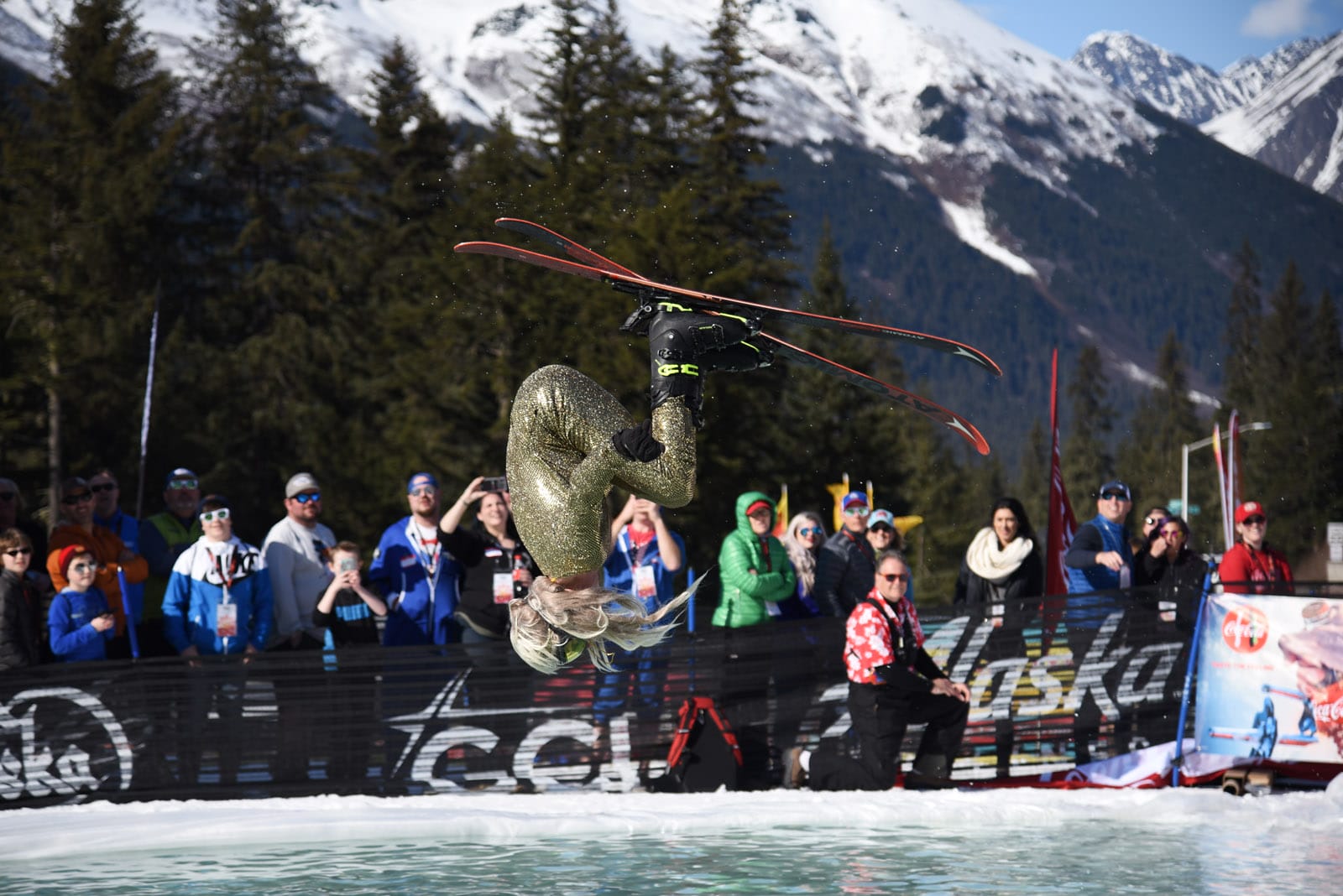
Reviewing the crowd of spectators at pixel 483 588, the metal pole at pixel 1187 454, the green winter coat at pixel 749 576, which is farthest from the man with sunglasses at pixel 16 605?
the metal pole at pixel 1187 454

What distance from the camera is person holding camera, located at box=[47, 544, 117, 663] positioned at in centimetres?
811

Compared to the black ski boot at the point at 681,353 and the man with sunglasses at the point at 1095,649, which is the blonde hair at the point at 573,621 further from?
the man with sunglasses at the point at 1095,649

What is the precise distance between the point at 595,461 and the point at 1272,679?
5021 mm

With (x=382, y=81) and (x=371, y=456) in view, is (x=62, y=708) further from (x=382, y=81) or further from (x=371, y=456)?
(x=382, y=81)

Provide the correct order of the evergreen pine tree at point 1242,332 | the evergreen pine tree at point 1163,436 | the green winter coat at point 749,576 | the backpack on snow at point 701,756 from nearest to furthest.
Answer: the backpack on snow at point 701,756, the green winter coat at point 749,576, the evergreen pine tree at point 1242,332, the evergreen pine tree at point 1163,436

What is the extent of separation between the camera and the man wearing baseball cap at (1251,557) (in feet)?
29.1

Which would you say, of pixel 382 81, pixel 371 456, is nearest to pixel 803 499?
pixel 371 456

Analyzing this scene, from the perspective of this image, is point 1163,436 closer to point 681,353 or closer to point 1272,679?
point 1272,679

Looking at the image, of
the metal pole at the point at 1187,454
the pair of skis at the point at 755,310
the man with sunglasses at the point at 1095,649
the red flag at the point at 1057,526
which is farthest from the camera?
the metal pole at the point at 1187,454

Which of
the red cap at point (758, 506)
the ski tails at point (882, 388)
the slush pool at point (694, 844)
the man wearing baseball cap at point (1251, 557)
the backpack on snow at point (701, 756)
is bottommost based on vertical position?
the slush pool at point (694, 844)

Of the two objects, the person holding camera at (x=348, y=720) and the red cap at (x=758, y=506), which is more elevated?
the red cap at (x=758, y=506)

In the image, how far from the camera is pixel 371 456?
125 feet

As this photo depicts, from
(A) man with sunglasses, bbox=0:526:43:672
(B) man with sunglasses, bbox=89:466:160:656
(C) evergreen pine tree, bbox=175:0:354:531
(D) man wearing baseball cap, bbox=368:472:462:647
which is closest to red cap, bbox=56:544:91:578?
(A) man with sunglasses, bbox=0:526:43:672

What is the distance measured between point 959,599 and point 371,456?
1190 inches
